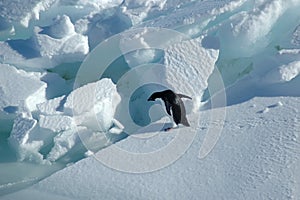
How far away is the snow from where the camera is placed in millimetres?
3646

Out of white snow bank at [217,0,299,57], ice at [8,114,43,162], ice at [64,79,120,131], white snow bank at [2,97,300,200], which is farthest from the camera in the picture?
white snow bank at [217,0,299,57]

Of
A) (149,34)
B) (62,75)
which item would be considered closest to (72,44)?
(62,75)

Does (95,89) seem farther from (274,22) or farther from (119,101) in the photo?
(274,22)

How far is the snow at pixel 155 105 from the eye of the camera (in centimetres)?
365

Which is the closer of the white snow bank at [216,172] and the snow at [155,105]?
the white snow bank at [216,172]

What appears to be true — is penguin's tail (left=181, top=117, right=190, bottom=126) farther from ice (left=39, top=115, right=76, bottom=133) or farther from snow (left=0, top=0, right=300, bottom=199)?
ice (left=39, top=115, right=76, bottom=133)

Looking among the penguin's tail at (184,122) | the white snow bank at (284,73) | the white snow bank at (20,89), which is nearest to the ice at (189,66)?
the penguin's tail at (184,122)

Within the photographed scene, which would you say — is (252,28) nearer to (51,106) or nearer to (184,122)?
(184,122)

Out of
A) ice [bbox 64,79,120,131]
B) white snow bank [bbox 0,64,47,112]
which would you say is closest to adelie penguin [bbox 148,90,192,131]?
ice [bbox 64,79,120,131]

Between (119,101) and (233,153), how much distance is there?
1.70m

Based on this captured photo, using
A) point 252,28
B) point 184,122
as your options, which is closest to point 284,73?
point 252,28

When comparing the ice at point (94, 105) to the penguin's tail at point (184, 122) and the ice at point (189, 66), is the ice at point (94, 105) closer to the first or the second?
the ice at point (189, 66)

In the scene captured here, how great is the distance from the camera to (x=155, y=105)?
4.80 meters

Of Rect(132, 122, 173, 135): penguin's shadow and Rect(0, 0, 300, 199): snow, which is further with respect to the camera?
Rect(132, 122, 173, 135): penguin's shadow
